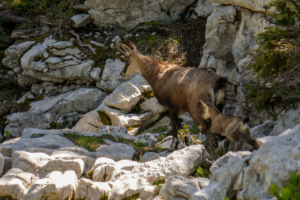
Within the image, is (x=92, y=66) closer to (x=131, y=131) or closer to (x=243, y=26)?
(x=131, y=131)

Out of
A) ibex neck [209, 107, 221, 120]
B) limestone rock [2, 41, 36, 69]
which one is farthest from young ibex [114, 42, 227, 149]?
limestone rock [2, 41, 36, 69]

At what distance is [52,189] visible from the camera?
417 centimetres

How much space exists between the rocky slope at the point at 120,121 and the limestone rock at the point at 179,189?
12 millimetres

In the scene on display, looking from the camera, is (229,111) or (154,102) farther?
(154,102)

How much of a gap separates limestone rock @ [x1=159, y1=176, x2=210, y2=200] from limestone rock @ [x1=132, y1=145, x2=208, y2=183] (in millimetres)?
583

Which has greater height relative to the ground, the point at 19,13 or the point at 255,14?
the point at 255,14

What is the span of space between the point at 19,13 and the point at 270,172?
13810 millimetres

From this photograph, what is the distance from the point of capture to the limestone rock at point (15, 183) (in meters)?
4.27

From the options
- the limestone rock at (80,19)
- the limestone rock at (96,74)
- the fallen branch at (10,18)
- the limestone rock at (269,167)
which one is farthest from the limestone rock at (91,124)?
the limestone rock at (269,167)

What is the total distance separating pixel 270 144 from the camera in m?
2.99

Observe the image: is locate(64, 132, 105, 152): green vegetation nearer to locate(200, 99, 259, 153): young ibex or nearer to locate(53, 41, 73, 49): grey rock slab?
locate(200, 99, 259, 153): young ibex

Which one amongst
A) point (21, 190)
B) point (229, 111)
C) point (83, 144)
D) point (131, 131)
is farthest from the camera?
point (131, 131)

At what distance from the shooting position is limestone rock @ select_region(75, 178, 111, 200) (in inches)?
171

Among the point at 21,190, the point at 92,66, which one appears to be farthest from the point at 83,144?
the point at 92,66
